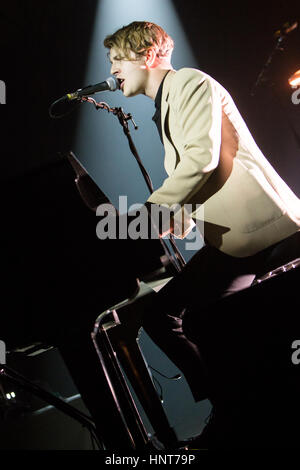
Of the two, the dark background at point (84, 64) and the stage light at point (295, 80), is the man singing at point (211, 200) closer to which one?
the dark background at point (84, 64)

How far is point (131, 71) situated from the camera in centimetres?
196

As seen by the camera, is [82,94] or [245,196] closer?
[245,196]

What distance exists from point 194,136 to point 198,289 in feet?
2.16

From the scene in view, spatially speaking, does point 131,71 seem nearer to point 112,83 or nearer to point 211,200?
point 112,83

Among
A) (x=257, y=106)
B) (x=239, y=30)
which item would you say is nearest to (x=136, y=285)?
(x=257, y=106)

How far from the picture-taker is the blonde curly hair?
192cm

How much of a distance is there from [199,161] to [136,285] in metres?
0.55

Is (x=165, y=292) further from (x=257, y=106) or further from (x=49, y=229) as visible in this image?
(x=257, y=106)

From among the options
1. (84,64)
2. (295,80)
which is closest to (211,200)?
(84,64)

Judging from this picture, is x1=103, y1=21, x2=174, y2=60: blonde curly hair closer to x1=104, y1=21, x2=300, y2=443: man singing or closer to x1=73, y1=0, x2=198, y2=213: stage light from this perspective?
x1=104, y1=21, x2=300, y2=443: man singing

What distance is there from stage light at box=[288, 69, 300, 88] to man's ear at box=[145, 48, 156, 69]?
331cm

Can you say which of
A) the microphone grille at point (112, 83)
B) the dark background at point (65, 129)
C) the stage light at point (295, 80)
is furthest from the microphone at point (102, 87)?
the stage light at point (295, 80)

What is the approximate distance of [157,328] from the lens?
70.7 inches

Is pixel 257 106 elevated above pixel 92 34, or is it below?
below
